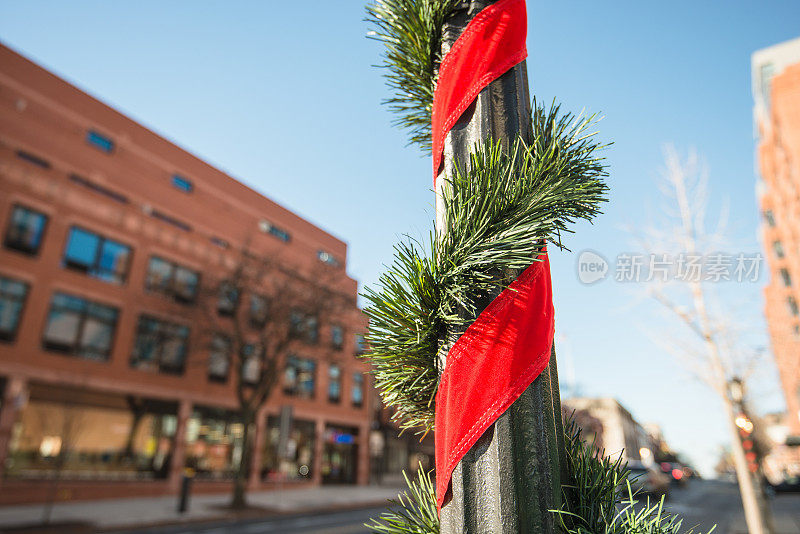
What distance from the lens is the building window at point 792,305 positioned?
158ft

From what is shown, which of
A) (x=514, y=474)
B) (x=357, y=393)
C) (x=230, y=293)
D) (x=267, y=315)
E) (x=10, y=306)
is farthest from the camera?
(x=357, y=393)

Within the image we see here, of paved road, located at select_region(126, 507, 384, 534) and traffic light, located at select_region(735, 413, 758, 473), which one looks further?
paved road, located at select_region(126, 507, 384, 534)

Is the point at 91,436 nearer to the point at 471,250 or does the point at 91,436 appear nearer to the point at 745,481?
the point at 745,481

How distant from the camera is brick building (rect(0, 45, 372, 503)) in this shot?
1888 centimetres

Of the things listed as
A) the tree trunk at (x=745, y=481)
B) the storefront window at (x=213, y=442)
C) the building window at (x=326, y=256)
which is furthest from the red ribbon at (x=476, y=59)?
the building window at (x=326, y=256)

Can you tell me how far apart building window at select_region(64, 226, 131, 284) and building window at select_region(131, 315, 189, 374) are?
8.25ft

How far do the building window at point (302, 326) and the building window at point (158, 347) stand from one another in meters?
6.26

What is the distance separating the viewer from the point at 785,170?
4441cm

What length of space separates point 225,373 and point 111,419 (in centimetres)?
633

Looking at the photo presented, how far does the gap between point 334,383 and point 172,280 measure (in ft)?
44.6

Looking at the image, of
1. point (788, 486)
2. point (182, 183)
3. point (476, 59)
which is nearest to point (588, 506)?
point (476, 59)

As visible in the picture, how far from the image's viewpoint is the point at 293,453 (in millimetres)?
28406

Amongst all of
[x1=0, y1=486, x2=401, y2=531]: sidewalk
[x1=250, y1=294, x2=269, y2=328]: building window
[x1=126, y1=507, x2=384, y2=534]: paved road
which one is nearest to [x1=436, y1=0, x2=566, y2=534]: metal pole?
[x1=126, y1=507, x2=384, y2=534]: paved road

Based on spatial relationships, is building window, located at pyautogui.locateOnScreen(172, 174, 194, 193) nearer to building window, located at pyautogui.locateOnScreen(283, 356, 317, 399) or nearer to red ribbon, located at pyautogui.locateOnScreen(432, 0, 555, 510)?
building window, located at pyautogui.locateOnScreen(283, 356, 317, 399)
